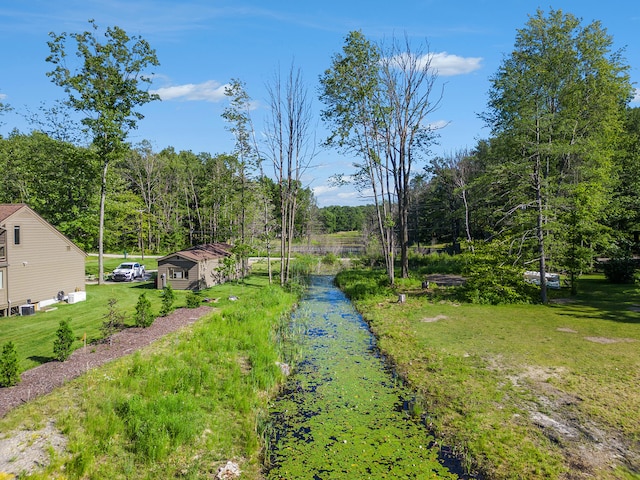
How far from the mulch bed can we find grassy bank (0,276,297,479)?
468 millimetres

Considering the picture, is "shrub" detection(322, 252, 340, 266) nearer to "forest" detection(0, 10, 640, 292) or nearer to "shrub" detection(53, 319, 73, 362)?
"forest" detection(0, 10, 640, 292)

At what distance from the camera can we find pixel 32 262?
22906 millimetres

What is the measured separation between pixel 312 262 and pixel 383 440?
43339 mm

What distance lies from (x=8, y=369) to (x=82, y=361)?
243cm

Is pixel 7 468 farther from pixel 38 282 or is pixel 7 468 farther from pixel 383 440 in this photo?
pixel 38 282

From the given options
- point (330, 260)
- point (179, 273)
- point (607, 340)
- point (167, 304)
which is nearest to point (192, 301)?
point (167, 304)

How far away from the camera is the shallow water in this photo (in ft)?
28.2

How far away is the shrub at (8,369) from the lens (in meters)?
11.4

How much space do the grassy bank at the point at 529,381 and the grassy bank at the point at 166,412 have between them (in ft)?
16.5

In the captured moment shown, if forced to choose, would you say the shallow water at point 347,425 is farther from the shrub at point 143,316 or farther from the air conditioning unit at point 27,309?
the air conditioning unit at point 27,309

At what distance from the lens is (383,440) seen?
31.7ft

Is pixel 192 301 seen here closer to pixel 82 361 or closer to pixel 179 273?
pixel 179 273

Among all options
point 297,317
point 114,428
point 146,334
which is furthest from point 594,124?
point 114,428

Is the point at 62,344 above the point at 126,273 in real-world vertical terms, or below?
below
